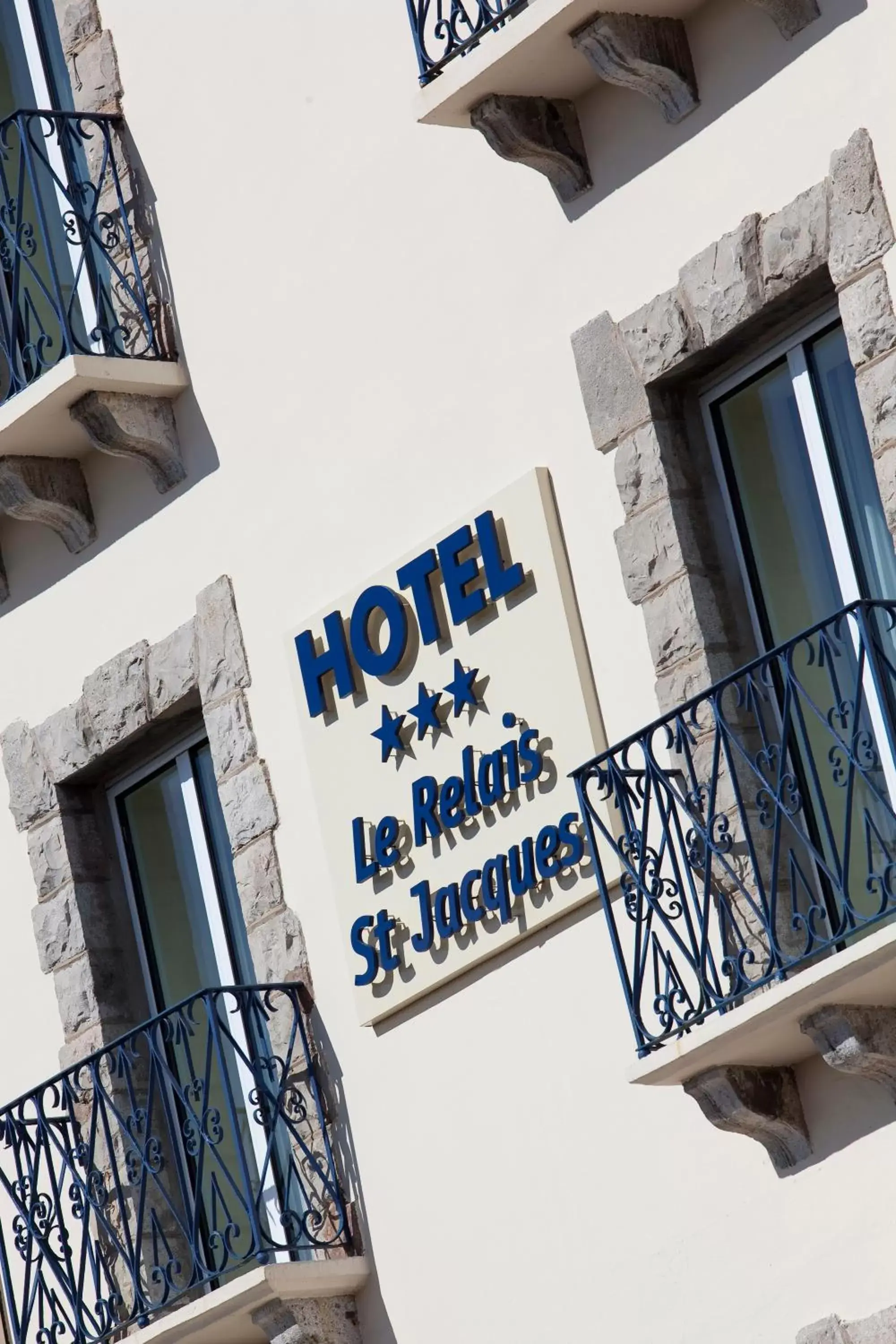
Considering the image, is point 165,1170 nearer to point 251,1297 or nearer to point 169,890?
point 169,890

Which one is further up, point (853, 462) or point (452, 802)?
point (853, 462)

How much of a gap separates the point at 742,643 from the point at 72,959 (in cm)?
358

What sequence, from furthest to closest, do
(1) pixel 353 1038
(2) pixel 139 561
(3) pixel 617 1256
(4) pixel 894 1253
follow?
(2) pixel 139 561
(1) pixel 353 1038
(3) pixel 617 1256
(4) pixel 894 1253

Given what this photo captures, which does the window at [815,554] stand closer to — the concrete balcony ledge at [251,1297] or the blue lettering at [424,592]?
the blue lettering at [424,592]

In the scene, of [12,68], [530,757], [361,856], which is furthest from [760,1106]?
[12,68]

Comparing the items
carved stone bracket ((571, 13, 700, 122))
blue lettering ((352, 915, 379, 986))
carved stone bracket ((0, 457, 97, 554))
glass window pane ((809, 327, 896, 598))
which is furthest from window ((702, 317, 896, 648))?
carved stone bracket ((0, 457, 97, 554))

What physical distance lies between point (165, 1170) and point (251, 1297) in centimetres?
125

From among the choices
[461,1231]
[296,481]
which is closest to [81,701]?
[296,481]

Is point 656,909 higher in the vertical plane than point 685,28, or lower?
lower

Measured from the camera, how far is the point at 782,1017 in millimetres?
10156

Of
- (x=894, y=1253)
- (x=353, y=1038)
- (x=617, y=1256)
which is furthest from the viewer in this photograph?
(x=353, y=1038)

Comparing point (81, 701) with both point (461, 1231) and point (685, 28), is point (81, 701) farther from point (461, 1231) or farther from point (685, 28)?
point (685, 28)

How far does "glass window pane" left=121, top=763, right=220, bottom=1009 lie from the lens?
13312 mm

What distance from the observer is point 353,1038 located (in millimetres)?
12117
